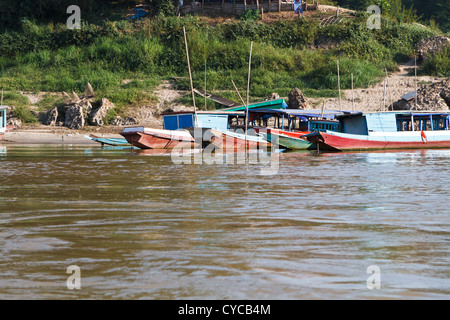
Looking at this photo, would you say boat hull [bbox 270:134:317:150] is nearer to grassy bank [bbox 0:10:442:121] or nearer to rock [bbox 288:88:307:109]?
rock [bbox 288:88:307:109]

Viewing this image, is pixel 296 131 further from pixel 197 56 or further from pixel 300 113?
pixel 197 56

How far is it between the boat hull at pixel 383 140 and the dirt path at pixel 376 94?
6.51 metres

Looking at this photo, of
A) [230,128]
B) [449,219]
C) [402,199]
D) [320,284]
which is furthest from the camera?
[230,128]

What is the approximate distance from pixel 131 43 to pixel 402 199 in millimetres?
31054

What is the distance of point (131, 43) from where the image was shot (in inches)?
1505

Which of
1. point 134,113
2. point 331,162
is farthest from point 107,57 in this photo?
point 331,162

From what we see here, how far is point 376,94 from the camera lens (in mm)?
33312

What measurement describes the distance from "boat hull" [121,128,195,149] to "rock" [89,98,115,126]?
8.59 m

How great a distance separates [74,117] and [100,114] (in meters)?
1.31

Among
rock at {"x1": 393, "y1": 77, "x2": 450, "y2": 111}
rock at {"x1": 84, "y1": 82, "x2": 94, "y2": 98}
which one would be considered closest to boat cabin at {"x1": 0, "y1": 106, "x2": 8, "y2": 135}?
rock at {"x1": 84, "y1": 82, "x2": 94, "y2": 98}

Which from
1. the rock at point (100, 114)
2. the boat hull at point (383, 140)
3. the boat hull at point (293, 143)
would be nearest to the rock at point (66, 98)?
the rock at point (100, 114)

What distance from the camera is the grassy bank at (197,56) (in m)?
34.1

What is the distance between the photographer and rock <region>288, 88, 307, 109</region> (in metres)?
30.8
